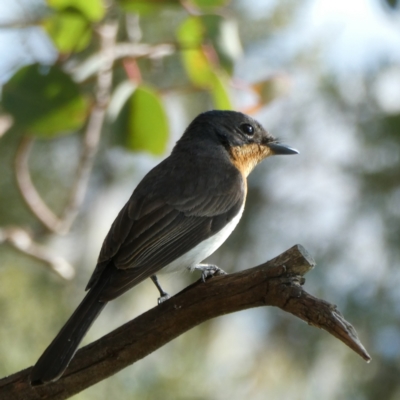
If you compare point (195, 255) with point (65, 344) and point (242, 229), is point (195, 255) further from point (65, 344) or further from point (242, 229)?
point (242, 229)

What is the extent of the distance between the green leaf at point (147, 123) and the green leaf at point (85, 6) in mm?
509

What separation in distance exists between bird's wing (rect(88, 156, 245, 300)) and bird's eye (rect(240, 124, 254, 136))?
21.9 inches

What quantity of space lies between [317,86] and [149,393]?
3.97 meters

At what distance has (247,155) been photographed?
18.3 ft

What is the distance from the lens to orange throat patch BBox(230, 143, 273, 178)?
5.49m

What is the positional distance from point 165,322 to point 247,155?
2031 millimetres

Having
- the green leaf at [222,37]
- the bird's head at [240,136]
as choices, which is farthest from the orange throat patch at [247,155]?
the green leaf at [222,37]

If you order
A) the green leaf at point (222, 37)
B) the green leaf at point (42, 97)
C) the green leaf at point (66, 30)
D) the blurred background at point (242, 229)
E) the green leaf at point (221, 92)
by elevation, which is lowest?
the blurred background at point (242, 229)

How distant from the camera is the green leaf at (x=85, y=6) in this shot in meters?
4.55

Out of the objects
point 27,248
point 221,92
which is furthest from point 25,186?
point 221,92

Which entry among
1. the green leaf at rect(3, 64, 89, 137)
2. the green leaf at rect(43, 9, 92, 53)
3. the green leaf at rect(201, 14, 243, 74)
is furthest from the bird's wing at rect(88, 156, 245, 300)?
the green leaf at rect(43, 9, 92, 53)

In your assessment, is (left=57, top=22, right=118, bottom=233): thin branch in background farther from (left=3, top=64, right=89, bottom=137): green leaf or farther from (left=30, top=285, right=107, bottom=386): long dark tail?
(left=30, top=285, right=107, bottom=386): long dark tail

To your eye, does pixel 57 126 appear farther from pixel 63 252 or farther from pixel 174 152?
pixel 63 252

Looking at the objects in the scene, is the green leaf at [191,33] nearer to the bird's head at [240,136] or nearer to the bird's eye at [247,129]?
the bird's head at [240,136]
